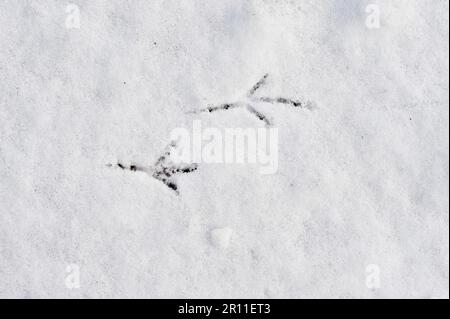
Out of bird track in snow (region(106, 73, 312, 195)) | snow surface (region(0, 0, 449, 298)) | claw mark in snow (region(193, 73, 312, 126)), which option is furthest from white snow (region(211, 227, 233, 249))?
claw mark in snow (region(193, 73, 312, 126))

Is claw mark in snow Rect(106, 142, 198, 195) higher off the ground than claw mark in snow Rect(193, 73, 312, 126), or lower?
lower

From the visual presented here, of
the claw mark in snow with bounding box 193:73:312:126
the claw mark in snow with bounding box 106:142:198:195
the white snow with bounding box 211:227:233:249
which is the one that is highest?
the claw mark in snow with bounding box 193:73:312:126

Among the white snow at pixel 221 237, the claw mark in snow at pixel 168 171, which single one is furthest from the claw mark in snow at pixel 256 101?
the white snow at pixel 221 237

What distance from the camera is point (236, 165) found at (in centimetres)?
231

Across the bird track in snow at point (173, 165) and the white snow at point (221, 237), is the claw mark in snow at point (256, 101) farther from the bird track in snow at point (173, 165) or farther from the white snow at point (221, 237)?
the white snow at point (221, 237)

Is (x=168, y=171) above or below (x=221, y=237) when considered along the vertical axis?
above

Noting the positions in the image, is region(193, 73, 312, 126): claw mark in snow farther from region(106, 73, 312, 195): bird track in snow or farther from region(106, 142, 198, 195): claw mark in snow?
region(106, 142, 198, 195): claw mark in snow

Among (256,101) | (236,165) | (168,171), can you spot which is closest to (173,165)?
(168,171)

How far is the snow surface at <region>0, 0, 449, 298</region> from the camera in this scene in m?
2.30

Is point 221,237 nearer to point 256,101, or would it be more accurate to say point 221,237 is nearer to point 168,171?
point 168,171

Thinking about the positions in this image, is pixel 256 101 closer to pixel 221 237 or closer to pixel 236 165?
pixel 236 165

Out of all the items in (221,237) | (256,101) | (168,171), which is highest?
(256,101)

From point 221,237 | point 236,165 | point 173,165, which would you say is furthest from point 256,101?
point 221,237
